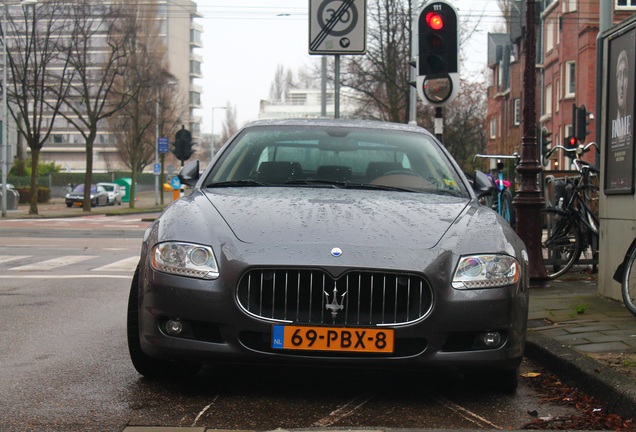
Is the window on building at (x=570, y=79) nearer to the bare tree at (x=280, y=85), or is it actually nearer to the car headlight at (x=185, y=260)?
the car headlight at (x=185, y=260)

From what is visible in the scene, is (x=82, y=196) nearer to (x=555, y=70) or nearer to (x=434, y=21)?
(x=555, y=70)

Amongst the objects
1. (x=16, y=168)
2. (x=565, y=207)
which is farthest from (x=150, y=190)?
(x=565, y=207)

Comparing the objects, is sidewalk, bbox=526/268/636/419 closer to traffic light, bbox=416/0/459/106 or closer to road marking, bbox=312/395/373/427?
road marking, bbox=312/395/373/427

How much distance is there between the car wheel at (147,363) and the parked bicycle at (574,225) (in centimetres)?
584

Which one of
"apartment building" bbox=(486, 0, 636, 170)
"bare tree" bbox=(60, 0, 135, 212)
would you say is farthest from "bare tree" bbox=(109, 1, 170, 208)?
"apartment building" bbox=(486, 0, 636, 170)

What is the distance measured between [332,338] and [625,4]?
134 ft

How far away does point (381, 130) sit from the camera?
6543 mm

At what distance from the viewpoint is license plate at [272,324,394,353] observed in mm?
4512

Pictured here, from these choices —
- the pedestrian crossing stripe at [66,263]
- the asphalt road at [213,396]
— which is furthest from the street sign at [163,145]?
the asphalt road at [213,396]

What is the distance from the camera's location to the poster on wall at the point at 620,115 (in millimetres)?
7832

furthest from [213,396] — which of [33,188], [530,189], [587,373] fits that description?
[33,188]

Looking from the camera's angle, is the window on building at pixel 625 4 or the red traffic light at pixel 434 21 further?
the window on building at pixel 625 4

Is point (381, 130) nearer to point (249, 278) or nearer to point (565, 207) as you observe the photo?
point (249, 278)

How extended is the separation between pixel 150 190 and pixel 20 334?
8578cm
